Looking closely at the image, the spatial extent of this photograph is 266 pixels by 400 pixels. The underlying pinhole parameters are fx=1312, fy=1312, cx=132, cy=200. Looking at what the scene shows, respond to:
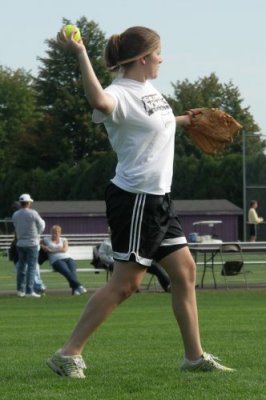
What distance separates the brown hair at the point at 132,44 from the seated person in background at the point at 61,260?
16002mm

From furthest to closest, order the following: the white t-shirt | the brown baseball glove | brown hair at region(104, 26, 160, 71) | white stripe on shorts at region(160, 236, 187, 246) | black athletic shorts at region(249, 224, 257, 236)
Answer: black athletic shorts at region(249, 224, 257, 236), the brown baseball glove, white stripe on shorts at region(160, 236, 187, 246), brown hair at region(104, 26, 160, 71), the white t-shirt

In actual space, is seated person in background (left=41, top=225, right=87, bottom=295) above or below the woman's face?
below

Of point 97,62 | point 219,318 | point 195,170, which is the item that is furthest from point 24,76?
point 219,318

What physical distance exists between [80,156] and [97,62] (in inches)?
445

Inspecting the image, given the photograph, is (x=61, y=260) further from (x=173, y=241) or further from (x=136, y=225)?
(x=136, y=225)

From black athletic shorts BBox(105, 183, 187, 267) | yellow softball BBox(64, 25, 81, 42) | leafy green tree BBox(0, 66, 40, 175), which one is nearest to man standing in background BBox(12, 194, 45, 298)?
black athletic shorts BBox(105, 183, 187, 267)

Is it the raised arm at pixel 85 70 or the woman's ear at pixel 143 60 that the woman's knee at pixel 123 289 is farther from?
the woman's ear at pixel 143 60

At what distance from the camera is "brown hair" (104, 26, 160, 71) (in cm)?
780

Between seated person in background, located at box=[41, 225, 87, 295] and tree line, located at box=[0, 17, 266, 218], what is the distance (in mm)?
52986

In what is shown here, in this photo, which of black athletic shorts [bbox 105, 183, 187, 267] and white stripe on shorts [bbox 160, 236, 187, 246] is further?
white stripe on shorts [bbox 160, 236, 187, 246]

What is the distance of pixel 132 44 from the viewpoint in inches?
308

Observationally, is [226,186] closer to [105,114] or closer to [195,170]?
[195,170]

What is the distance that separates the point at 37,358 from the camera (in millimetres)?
9711

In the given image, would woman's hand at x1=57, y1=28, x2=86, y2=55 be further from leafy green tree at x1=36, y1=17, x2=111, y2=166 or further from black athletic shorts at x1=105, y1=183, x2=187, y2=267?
leafy green tree at x1=36, y1=17, x2=111, y2=166
